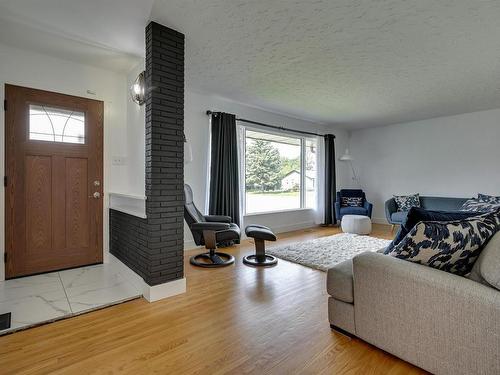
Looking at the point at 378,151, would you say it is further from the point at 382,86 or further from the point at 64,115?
the point at 64,115

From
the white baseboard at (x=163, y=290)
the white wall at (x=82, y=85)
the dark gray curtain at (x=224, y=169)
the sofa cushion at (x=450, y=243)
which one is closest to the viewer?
the sofa cushion at (x=450, y=243)

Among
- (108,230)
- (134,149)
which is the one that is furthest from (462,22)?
(108,230)

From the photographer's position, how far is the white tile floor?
83.7 inches

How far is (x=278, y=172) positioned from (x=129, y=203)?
330 cm

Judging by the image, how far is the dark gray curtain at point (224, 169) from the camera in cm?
436

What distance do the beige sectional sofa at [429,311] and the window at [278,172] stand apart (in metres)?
3.48

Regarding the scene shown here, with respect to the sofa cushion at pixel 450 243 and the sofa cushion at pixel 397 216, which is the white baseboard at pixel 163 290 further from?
the sofa cushion at pixel 397 216

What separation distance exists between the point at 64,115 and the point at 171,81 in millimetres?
1644

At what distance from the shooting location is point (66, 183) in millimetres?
3180

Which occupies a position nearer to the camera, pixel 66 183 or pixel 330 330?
pixel 330 330

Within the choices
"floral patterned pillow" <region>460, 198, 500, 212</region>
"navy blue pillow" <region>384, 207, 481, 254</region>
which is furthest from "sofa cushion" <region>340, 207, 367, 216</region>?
"navy blue pillow" <region>384, 207, 481, 254</region>

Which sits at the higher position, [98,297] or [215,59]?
[215,59]

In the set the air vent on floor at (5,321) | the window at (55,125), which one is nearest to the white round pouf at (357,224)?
the window at (55,125)

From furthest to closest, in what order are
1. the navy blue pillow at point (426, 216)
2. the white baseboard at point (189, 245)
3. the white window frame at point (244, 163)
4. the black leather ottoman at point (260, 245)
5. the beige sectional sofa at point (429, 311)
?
the white window frame at point (244, 163), the white baseboard at point (189, 245), the black leather ottoman at point (260, 245), the navy blue pillow at point (426, 216), the beige sectional sofa at point (429, 311)
